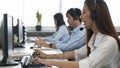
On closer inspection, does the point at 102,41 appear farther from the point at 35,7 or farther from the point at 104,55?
the point at 35,7

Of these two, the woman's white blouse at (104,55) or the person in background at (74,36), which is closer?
the woman's white blouse at (104,55)

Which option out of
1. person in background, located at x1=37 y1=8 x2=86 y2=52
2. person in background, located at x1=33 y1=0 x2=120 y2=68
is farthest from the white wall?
person in background, located at x1=33 y1=0 x2=120 y2=68

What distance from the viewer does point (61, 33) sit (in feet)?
16.0

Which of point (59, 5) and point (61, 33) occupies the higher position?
point (59, 5)

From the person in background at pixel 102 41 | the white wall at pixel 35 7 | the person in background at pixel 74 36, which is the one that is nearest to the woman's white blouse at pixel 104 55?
the person in background at pixel 102 41

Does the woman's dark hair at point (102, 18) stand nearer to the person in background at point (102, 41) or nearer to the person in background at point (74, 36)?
the person in background at point (102, 41)

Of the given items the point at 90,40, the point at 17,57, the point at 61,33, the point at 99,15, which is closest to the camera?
the point at 99,15

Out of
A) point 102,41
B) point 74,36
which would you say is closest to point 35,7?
point 74,36

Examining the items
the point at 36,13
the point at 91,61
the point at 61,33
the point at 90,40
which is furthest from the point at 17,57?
the point at 36,13

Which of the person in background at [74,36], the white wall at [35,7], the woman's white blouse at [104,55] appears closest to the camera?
the woman's white blouse at [104,55]

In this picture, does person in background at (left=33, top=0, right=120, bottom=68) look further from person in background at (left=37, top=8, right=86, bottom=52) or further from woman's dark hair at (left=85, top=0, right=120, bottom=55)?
person in background at (left=37, top=8, right=86, bottom=52)

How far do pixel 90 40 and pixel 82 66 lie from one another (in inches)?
11.2

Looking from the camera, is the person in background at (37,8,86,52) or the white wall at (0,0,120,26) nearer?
the person in background at (37,8,86,52)

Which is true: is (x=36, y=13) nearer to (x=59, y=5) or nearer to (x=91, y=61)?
(x=59, y=5)
